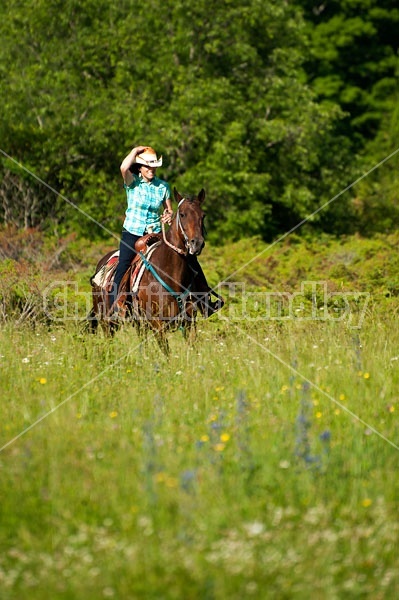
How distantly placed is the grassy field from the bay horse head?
42.8 inches

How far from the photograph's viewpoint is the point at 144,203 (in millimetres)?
11000

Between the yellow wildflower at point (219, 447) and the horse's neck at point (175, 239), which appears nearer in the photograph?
the yellow wildflower at point (219, 447)

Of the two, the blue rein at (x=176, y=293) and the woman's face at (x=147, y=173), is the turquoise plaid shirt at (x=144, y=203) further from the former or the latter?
the blue rein at (x=176, y=293)

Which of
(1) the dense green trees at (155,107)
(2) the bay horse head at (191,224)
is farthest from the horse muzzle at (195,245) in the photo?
(1) the dense green trees at (155,107)

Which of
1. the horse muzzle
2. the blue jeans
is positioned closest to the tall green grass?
the horse muzzle

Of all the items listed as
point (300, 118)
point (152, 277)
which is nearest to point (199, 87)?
point (300, 118)

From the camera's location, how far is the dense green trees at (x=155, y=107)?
25.2 m

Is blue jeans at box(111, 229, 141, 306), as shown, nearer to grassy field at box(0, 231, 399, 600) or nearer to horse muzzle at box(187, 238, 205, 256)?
grassy field at box(0, 231, 399, 600)

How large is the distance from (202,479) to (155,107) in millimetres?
21880

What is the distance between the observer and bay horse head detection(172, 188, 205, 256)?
32.4 ft

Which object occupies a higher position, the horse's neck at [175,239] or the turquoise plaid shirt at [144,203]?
the turquoise plaid shirt at [144,203]

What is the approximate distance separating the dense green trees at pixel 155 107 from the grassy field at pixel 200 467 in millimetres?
15572

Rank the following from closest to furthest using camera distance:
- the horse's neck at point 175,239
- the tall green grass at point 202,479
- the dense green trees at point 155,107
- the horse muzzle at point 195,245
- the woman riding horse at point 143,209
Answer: the tall green grass at point 202,479, the horse muzzle at point 195,245, the horse's neck at point 175,239, the woman riding horse at point 143,209, the dense green trees at point 155,107

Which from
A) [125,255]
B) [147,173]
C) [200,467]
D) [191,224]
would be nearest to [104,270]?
[125,255]
